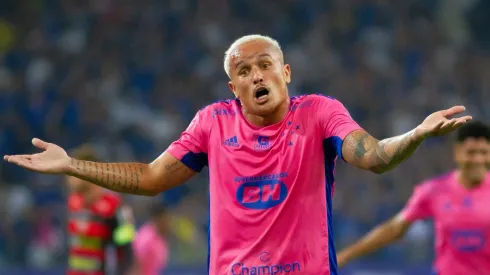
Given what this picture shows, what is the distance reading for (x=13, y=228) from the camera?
11984mm

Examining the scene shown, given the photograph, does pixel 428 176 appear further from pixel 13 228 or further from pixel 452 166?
pixel 13 228

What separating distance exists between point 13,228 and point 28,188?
28.1 inches

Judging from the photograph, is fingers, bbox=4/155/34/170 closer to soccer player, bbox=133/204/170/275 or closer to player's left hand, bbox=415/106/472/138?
player's left hand, bbox=415/106/472/138

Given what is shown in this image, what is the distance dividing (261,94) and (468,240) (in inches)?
118

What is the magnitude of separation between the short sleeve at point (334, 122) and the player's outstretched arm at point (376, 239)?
239 cm

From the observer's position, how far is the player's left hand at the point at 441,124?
346 centimetres

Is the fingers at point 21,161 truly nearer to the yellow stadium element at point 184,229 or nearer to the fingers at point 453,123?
the fingers at point 453,123

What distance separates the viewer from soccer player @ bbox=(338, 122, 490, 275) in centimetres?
668

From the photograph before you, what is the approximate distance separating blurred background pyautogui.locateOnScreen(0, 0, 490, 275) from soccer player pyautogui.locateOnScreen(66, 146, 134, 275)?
3.60m

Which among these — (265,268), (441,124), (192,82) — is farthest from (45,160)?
(192,82)

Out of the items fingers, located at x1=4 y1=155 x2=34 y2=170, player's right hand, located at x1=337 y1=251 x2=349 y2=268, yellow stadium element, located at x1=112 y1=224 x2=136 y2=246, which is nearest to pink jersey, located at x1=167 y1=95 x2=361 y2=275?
fingers, located at x1=4 y1=155 x2=34 y2=170

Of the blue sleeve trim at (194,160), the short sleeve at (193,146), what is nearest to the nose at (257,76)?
the short sleeve at (193,146)

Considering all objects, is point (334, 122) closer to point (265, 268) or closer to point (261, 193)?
point (261, 193)

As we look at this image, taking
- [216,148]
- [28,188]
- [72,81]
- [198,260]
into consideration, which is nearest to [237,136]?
[216,148]
